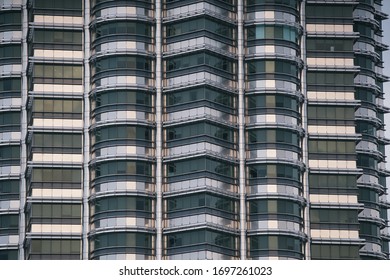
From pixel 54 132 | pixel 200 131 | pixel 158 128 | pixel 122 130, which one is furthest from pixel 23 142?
pixel 200 131

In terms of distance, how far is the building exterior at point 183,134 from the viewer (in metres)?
180

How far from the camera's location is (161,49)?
615ft

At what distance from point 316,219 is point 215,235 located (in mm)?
15609

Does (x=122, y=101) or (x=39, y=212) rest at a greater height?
(x=122, y=101)

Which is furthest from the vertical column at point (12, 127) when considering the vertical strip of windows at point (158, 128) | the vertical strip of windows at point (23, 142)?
the vertical strip of windows at point (158, 128)

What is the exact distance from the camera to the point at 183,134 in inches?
7219

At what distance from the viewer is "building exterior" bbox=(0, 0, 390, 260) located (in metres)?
180

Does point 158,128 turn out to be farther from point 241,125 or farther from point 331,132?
point 331,132

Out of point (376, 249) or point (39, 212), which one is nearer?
point (39, 212)

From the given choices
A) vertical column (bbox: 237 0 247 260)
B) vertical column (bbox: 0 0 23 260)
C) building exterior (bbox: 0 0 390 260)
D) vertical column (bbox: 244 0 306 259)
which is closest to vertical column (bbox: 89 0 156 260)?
building exterior (bbox: 0 0 390 260)
